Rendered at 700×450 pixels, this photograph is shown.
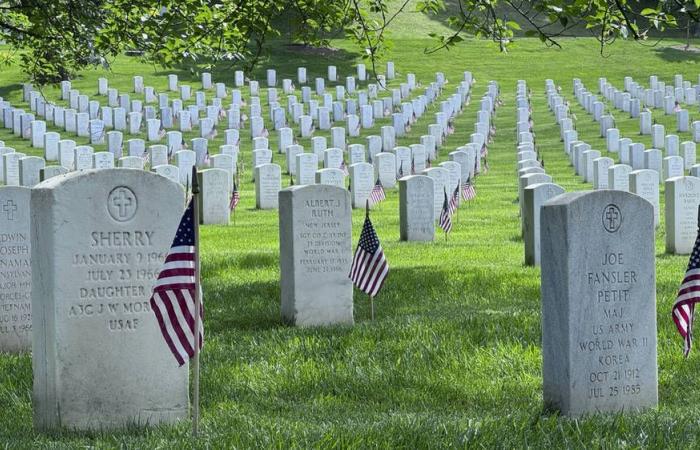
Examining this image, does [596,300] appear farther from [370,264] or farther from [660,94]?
[660,94]

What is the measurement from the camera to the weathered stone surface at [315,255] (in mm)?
12047

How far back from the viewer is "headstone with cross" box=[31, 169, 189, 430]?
7320 millimetres

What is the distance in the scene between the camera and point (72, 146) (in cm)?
3456

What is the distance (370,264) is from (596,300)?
4.20m

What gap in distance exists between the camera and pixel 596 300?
7805 millimetres

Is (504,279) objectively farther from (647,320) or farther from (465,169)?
(465,169)

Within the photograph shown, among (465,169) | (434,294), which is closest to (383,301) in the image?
(434,294)

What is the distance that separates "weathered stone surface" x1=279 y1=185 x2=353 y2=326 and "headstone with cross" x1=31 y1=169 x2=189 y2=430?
171 inches

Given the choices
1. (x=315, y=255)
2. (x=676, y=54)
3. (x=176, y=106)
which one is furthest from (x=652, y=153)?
(x=676, y=54)

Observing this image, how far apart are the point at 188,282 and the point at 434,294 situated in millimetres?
6964

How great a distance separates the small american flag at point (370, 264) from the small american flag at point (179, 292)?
185 inches

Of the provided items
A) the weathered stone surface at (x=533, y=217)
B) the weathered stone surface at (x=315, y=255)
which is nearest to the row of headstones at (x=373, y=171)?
the weathered stone surface at (x=533, y=217)

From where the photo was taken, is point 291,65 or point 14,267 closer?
point 14,267

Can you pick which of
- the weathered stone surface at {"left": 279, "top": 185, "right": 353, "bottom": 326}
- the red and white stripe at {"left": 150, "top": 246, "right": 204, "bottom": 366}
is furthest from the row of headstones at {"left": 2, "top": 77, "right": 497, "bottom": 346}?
the red and white stripe at {"left": 150, "top": 246, "right": 204, "bottom": 366}
